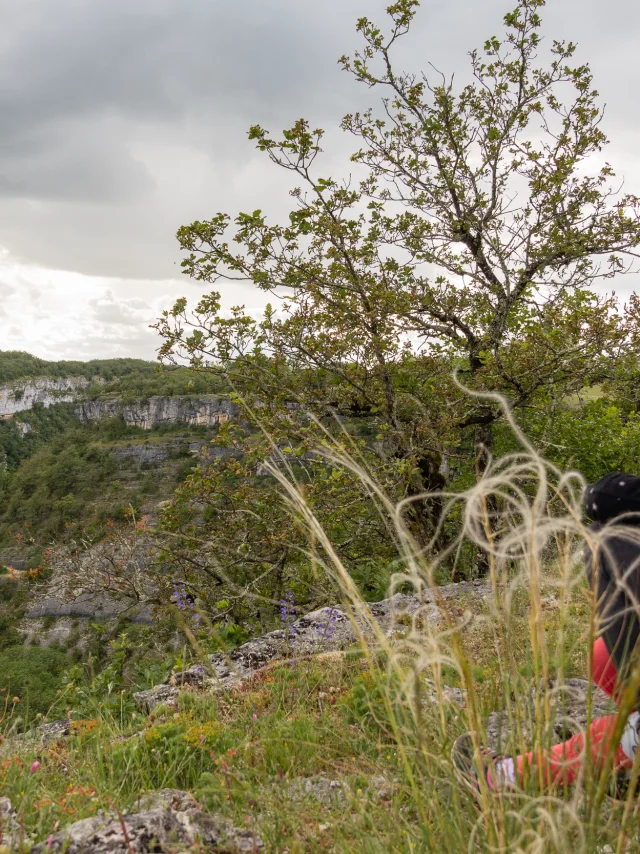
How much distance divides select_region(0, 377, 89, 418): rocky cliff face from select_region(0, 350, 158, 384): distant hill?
9.24 ft

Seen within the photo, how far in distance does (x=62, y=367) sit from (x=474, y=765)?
16502cm

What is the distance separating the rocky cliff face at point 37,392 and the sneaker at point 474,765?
474 ft

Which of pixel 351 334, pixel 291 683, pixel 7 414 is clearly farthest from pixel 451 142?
pixel 7 414

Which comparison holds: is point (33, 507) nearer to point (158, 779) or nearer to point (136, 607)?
point (136, 607)

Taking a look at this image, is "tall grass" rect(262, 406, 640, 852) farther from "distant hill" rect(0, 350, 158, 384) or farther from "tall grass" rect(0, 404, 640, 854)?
"distant hill" rect(0, 350, 158, 384)

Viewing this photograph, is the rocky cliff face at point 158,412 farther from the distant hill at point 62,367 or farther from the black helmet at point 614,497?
the black helmet at point 614,497

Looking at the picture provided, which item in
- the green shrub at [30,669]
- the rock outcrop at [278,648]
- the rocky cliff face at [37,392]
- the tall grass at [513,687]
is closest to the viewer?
the tall grass at [513,687]

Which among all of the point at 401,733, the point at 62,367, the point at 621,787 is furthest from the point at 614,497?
the point at 62,367

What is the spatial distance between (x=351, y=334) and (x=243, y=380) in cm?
171

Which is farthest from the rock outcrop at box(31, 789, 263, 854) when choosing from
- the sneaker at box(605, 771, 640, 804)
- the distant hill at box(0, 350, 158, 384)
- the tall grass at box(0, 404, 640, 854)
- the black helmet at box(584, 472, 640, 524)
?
the distant hill at box(0, 350, 158, 384)

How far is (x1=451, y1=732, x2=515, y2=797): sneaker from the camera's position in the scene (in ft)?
4.37

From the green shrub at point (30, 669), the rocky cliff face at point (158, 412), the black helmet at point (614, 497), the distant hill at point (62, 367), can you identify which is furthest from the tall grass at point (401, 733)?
the distant hill at point (62, 367)

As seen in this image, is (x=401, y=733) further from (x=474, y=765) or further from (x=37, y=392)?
(x=37, y=392)

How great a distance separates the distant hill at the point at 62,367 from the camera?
141 m
